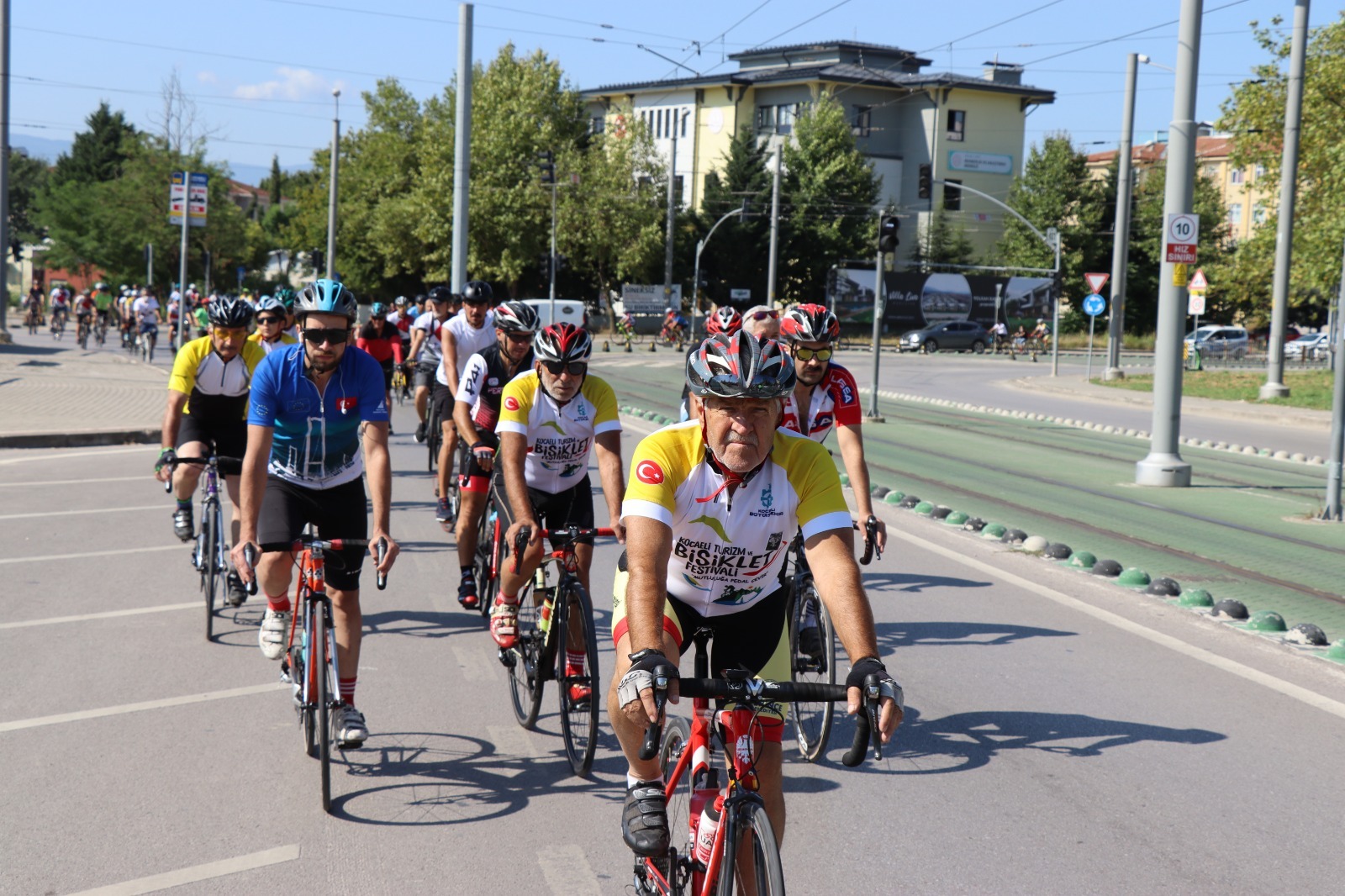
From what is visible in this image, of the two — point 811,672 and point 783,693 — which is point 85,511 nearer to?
→ point 811,672

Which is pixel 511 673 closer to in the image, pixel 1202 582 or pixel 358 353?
pixel 358 353

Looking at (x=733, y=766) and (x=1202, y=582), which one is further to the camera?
(x=1202, y=582)

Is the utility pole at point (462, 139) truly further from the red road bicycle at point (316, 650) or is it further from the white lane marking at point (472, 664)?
the red road bicycle at point (316, 650)

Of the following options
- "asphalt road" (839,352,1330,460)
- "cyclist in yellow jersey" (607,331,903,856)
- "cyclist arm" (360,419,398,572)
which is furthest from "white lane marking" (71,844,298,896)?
"asphalt road" (839,352,1330,460)

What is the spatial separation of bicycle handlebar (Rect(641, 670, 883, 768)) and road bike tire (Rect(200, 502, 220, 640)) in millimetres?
4818

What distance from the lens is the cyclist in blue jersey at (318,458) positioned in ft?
17.8

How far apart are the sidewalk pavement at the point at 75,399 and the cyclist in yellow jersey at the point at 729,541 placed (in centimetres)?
1486

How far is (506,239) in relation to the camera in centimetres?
6719

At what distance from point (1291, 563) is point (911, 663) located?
473cm

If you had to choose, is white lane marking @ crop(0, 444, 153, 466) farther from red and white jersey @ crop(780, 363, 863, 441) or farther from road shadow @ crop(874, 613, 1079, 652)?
red and white jersey @ crop(780, 363, 863, 441)

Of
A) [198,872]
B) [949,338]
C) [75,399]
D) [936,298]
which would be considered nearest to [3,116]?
[75,399]

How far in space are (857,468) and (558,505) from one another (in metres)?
1.42

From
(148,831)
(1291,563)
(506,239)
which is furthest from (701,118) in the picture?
(148,831)

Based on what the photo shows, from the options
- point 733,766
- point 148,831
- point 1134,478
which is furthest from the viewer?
point 1134,478
